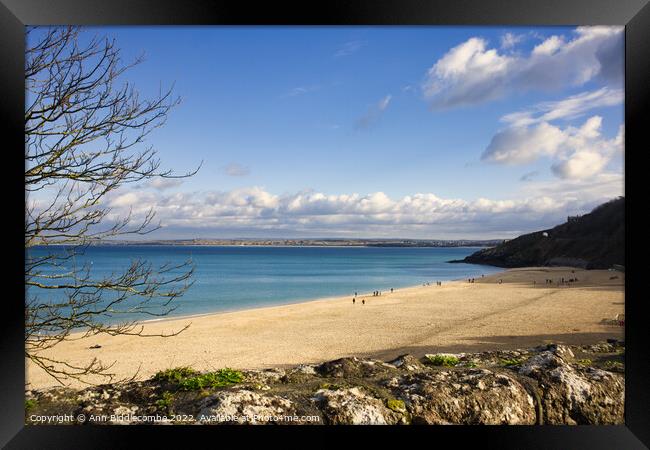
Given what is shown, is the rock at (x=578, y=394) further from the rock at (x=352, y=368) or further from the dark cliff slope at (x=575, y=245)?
the dark cliff slope at (x=575, y=245)

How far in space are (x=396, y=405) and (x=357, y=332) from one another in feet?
24.5

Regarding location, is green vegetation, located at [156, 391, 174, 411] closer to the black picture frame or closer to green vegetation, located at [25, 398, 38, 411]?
the black picture frame

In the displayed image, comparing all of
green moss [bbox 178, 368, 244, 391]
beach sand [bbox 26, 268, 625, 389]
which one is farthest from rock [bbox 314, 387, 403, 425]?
beach sand [bbox 26, 268, 625, 389]

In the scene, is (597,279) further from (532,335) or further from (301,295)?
(301,295)

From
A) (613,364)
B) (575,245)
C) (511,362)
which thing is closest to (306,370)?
(511,362)

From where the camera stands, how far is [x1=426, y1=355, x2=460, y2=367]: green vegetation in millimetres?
3754

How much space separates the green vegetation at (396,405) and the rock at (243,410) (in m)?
0.83

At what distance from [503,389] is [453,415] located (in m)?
0.51

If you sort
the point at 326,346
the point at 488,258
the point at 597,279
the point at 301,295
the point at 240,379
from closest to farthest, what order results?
the point at 240,379 < the point at 326,346 < the point at 597,279 < the point at 301,295 < the point at 488,258

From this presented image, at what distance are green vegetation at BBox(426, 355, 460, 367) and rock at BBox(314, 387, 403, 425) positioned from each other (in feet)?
2.83

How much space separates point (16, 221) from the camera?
10.9 ft

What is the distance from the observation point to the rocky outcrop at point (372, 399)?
124 inches

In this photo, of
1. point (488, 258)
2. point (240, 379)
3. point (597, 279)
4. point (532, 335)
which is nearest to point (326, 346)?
point (532, 335)

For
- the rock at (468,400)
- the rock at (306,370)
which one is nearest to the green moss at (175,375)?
the rock at (306,370)
